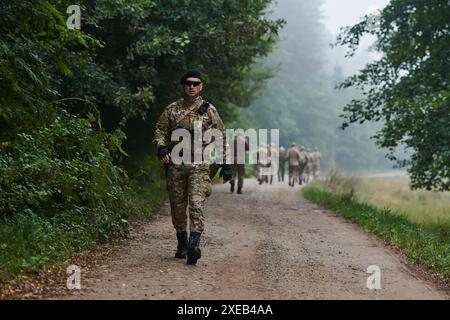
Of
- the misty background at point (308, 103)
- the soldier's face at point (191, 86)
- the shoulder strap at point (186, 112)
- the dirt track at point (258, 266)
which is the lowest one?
the dirt track at point (258, 266)

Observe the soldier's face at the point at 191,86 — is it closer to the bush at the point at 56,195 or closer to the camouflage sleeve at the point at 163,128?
the camouflage sleeve at the point at 163,128

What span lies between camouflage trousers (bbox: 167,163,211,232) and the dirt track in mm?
534

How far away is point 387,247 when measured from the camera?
1009 centimetres

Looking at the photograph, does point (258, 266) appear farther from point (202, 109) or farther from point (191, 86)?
point (191, 86)

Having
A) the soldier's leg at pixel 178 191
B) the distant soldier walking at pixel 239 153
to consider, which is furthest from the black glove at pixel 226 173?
the distant soldier walking at pixel 239 153

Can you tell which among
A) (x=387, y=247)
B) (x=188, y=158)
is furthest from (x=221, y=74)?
(x=188, y=158)

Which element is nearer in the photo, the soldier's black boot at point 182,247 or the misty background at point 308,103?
the soldier's black boot at point 182,247

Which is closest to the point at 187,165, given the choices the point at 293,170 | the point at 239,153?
the point at 239,153

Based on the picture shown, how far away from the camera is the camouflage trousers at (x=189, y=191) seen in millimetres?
7660

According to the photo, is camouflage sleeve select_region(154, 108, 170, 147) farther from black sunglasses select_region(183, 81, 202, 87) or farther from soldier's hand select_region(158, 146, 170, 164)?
black sunglasses select_region(183, 81, 202, 87)

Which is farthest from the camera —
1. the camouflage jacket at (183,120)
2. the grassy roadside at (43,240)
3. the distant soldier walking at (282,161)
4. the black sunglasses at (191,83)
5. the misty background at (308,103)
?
the misty background at (308,103)

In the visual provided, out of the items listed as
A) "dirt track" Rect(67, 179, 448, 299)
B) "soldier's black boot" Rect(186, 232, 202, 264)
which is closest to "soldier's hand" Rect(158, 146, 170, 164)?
"soldier's black boot" Rect(186, 232, 202, 264)
